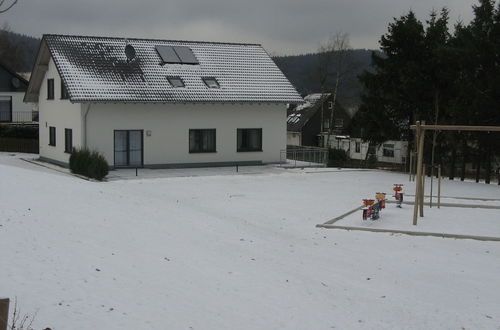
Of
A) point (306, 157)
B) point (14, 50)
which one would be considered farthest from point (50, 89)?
point (14, 50)

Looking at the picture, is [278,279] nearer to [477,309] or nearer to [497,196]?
[477,309]

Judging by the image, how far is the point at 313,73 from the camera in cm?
5666

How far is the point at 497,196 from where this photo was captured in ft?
68.7

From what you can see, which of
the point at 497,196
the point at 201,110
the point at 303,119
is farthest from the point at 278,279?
the point at 303,119

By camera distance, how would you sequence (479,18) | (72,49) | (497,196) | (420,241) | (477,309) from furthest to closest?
(72,49), (479,18), (497,196), (420,241), (477,309)

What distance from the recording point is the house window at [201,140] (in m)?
27.8

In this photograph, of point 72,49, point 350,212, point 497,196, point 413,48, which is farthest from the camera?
point 413,48

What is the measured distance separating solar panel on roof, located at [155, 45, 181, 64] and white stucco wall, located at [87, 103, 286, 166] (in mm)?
2847

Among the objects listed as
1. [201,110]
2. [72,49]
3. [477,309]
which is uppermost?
[72,49]

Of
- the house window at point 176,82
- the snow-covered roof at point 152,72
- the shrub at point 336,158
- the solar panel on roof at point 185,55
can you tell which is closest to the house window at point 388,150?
the shrub at point 336,158

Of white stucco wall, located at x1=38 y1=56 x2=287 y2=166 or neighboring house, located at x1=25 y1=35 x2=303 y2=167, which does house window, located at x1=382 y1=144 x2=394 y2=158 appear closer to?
neighboring house, located at x1=25 y1=35 x2=303 y2=167

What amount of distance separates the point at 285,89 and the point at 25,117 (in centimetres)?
2504

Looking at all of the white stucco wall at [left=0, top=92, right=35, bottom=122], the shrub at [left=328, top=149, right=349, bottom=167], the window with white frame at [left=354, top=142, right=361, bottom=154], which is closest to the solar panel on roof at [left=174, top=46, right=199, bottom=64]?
the shrub at [left=328, top=149, right=349, bottom=167]

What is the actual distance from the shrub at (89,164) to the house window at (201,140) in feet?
17.4
